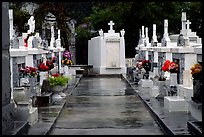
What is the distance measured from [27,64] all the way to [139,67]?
8619 mm

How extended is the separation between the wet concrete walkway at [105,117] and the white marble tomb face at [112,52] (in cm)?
1519

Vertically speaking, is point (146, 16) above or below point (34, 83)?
above

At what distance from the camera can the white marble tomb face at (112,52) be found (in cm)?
3584

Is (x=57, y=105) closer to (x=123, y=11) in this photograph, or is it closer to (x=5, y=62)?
(x=5, y=62)

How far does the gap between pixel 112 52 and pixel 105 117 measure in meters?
22.2

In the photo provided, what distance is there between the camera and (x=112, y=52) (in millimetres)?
36000

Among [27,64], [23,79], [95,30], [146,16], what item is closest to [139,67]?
[27,64]

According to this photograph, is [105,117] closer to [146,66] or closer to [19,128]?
[19,128]

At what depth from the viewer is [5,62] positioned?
9.55m

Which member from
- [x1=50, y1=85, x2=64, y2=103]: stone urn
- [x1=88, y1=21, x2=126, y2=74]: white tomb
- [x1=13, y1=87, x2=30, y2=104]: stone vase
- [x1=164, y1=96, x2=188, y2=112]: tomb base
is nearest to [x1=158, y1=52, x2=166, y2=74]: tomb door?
[x1=50, y1=85, x2=64, y2=103]: stone urn

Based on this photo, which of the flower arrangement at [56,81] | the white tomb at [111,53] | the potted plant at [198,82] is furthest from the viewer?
the white tomb at [111,53]

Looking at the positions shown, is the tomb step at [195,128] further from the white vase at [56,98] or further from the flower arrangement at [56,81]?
the white vase at [56,98]

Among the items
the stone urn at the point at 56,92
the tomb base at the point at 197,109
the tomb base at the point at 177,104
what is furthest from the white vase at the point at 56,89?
the tomb base at the point at 197,109

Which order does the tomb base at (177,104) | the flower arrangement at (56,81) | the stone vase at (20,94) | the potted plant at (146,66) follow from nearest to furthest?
the stone vase at (20,94), the tomb base at (177,104), the flower arrangement at (56,81), the potted plant at (146,66)
